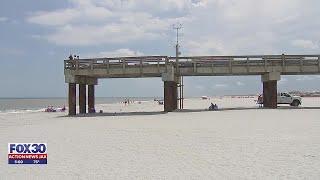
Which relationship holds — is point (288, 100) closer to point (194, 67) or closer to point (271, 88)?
point (271, 88)

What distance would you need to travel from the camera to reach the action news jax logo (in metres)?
10.7

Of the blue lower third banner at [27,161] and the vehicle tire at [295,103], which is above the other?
the vehicle tire at [295,103]

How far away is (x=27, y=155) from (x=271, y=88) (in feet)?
82.1

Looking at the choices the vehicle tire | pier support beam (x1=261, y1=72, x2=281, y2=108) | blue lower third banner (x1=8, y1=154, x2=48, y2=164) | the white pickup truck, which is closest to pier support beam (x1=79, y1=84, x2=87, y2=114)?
pier support beam (x1=261, y1=72, x2=281, y2=108)

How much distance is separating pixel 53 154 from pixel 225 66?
22.3m

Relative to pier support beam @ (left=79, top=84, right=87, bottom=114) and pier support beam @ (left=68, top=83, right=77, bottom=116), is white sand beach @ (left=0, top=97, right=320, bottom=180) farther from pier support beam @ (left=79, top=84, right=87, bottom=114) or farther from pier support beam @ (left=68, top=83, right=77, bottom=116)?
pier support beam @ (left=79, top=84, right=87, bottom=114)

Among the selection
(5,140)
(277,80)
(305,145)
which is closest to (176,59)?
(277,80)

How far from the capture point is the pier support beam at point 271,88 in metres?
32.4

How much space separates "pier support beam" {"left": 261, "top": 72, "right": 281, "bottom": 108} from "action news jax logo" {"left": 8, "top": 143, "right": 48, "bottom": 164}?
23.1m

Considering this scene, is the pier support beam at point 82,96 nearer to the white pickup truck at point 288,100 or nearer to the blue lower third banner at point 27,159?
the white pickup truck at point 288,100

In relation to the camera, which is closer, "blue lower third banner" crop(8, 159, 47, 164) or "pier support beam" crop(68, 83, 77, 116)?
"blue lower third banner" crop(8, 159, 47, 164)

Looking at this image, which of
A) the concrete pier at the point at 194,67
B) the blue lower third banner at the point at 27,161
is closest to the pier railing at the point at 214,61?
the concrete pier at the point at 194,67

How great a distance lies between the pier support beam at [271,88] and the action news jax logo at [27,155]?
23.1 metres

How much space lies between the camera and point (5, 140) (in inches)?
629
